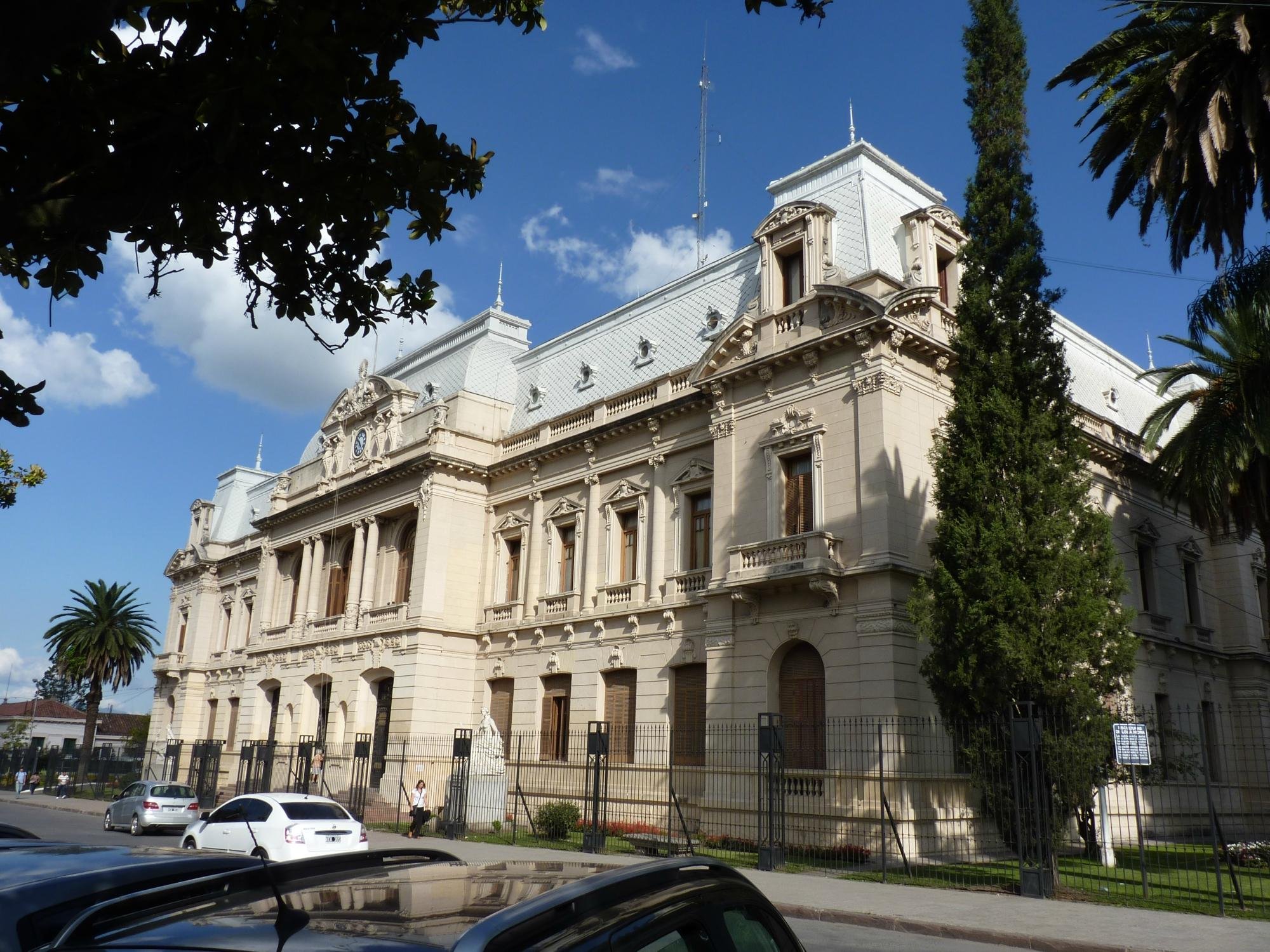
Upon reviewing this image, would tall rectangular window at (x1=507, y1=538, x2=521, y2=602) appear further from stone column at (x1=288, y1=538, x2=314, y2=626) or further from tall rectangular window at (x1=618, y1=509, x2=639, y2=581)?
stone column at (x1=288, y1=538, x2=314, y2=626)

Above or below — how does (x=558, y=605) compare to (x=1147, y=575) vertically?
below

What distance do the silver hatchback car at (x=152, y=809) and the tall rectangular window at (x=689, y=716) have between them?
1433 centimetres

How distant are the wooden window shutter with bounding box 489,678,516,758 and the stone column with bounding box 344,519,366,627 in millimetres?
→ 6549

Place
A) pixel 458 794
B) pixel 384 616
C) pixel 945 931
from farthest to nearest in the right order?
pixel 384 616 < pixel 458 794 < pixel 945 931

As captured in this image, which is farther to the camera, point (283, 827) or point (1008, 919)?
point (283, 827)

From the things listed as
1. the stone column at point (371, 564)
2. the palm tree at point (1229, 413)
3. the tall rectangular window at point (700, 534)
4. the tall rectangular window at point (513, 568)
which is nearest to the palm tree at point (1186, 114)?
the palm tree at point (1229, 413)

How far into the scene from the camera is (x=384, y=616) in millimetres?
36188

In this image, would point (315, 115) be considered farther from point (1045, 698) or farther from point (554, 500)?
point (554, 500)

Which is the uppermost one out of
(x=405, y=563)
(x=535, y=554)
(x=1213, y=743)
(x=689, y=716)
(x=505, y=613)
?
(x=405, y=563)

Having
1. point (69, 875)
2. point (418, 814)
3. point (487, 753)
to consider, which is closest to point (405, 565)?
point (487, 753)

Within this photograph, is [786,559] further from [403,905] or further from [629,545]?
[403,905]

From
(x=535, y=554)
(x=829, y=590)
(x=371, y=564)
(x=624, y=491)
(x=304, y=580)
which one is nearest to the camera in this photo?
(x=829, y=590)

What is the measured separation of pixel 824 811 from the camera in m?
22.2

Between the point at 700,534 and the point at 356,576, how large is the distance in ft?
52.1
